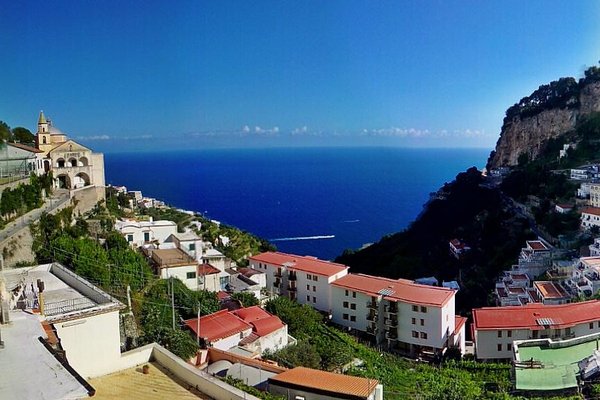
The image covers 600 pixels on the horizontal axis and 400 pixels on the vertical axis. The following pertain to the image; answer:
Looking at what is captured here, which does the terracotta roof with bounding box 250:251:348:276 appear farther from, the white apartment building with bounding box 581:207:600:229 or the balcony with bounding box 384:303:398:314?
the white apartment building with bounding box 581:207:600:229

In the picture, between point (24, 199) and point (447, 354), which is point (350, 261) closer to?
point (447, 354)

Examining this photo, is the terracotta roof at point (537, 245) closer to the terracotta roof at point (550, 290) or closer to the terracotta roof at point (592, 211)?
the terracotta roof at point (592, 211)

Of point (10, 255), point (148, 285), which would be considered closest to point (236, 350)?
point (148, 285)

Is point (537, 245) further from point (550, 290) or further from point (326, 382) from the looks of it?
point (326, 382)

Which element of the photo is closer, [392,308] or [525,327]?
[525,327]

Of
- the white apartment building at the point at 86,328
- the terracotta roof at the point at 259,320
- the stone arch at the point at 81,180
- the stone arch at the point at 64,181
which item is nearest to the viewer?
the white apartment building at the point at 86,328

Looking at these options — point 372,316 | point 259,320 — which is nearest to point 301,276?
point 372,316

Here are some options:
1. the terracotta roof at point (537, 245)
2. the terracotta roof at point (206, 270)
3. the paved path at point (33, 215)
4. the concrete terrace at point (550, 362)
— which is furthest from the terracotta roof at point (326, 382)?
the terracotta roof at point (537, 245)
